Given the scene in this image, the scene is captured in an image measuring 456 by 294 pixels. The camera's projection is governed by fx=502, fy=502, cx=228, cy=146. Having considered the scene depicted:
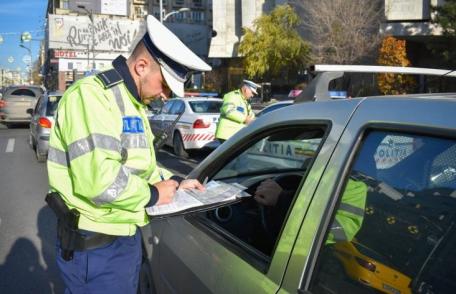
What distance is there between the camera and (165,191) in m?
2.08

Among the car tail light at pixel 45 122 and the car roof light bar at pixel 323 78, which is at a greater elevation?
the car roof light bar at pixel 323 78

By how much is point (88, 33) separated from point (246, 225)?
5734 cm

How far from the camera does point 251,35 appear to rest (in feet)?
135

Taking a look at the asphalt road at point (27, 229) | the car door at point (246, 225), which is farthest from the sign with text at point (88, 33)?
the car door at point (246, 225)

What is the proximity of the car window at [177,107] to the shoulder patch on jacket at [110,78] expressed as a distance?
33.5 feet

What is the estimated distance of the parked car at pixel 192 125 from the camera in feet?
37.7

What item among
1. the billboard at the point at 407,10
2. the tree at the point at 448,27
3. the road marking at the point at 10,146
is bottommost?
the road marking at the point at 10,146

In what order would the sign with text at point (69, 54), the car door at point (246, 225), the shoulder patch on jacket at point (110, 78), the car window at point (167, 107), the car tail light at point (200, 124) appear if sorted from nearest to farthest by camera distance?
the car door at point (246, 225) → the shoulder patch on jacket at point (110, 78) → the car tail light at point (200, 124) → the car window at point (167, 107) → the sign with text at point (69, 54)

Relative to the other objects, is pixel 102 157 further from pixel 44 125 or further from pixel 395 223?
pixel 44 125

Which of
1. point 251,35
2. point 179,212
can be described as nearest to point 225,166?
point 179,212

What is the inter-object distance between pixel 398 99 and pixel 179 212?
0.99 m

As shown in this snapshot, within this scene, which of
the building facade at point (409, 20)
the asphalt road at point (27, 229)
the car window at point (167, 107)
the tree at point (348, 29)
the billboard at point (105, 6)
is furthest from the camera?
the billboard at point (105, 6)

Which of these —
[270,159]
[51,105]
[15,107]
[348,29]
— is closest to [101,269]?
[270,159]

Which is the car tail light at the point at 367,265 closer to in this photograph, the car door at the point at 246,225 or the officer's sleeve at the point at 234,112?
the car door at the point at 246,225
